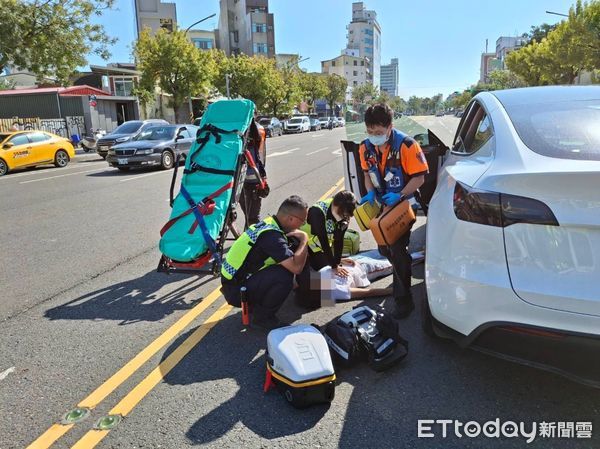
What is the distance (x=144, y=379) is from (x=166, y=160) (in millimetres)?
13198

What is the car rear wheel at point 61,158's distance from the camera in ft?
58.0

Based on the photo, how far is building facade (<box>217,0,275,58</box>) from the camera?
8225cm

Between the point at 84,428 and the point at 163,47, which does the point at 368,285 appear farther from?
the point at 163,47

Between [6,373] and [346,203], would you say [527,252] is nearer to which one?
[346,203]

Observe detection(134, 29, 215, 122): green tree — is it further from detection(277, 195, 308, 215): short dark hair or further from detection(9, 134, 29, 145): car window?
detection(277, 195, 308, 215): short dark hair

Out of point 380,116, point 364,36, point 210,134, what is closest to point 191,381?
point 380,116

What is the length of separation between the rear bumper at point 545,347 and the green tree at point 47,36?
22.5 m

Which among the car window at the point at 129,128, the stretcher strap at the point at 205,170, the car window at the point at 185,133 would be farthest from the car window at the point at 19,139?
the stretcher strap at the point at 205,170

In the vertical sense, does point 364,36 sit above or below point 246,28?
above

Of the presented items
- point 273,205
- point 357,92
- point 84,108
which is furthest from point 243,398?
point 357,92

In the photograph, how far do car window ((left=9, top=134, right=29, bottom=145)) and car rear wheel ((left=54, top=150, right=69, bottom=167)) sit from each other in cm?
120

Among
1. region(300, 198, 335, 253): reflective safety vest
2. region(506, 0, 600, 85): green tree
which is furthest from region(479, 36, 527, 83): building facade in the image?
region(300, 198, 335, 253): reflective safety vest

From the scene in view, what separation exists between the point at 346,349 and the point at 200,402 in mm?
944

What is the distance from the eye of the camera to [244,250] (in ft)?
12.0
